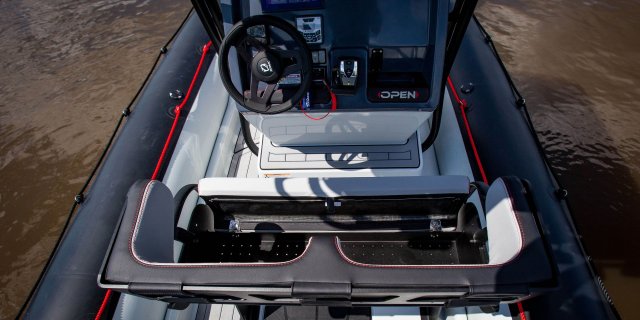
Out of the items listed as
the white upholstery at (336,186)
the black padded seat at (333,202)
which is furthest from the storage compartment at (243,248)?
the white upholstery at (336,186)

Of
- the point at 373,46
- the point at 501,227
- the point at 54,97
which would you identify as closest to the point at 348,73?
the point at 373,46

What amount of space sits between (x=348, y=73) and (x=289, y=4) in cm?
45

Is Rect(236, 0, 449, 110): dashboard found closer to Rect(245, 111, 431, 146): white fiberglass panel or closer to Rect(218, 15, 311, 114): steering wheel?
Rect(245, 111, 431, 146): white fiberglass panel

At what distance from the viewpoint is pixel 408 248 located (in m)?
1.84

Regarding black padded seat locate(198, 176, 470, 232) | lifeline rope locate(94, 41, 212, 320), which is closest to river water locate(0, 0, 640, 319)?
black padded seat locate(198, 176, 470, 232)

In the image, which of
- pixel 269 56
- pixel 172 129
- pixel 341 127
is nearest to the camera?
pixel 269 56

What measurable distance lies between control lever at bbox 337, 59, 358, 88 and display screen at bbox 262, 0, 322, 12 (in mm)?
311

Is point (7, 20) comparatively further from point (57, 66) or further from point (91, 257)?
point (91, 257)

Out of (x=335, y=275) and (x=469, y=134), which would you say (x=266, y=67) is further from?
(x=469, y=134)

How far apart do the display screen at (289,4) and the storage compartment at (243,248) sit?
A: 115 centimetres

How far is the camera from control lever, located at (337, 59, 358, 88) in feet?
6.14

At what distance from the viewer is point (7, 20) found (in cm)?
520

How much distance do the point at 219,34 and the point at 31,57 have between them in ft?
13.6

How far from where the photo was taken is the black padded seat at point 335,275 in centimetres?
110
